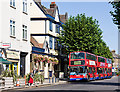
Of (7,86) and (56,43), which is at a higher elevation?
(56,43)

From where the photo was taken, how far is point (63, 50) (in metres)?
60.2

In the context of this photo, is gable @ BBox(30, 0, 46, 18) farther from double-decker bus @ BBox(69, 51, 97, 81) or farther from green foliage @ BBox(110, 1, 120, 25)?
green foliage @ BBox(110, 1, 120, 25)

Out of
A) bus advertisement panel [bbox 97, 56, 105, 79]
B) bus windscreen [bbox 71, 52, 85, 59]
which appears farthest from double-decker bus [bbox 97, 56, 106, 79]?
bus windscreen [bbox 71, 52, 85, 59]

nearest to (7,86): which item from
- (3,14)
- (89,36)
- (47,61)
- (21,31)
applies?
(3,14)

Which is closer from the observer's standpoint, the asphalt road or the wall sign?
the asphalt road

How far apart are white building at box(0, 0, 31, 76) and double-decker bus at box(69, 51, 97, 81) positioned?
7.05m

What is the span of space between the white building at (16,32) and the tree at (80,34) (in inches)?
739

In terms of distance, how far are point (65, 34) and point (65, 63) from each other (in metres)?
7.70

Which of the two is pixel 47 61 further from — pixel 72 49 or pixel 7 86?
pixel 7 86

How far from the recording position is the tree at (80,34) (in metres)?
56.2

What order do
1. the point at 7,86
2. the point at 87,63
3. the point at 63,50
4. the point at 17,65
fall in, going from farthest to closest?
the point at 63,50 → the point at 87,63 → the point at 17,65 → the point at 7,86

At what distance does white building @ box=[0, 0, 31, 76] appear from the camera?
108 ft

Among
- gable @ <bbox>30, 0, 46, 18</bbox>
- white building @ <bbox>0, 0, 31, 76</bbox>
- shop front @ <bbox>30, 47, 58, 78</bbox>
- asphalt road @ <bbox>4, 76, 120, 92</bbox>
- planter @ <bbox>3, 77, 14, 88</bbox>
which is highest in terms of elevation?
gable @ <bbox>30, 0, 46, 18</bbox>

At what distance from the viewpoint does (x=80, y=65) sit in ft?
141
